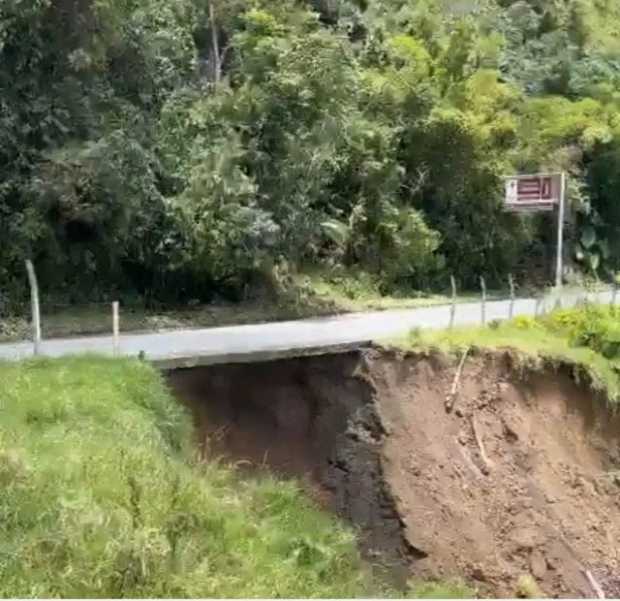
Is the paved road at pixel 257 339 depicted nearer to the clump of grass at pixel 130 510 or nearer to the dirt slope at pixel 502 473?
the dirt slope at pixel 502 473

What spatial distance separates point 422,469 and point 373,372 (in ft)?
5.13

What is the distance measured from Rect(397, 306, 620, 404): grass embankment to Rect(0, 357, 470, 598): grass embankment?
4.76 m

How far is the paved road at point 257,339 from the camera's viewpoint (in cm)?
1396

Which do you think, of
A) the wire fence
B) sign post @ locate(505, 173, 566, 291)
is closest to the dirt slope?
the wire fence

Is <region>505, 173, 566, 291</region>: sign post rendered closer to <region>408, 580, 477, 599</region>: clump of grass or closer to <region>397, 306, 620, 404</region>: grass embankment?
<region>397, 306, 620, 404</region>: grass embankment

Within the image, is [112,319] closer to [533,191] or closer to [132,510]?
[533,191]

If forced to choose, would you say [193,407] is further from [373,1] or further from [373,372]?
[373,1]

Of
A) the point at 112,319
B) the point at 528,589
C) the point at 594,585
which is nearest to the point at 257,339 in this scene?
the point at 112,319

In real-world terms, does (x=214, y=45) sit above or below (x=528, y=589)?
above

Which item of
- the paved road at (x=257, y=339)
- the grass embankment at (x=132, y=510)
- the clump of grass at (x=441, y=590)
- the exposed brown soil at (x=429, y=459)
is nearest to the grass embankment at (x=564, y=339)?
the exposed brown soil at (x=429, y=459)

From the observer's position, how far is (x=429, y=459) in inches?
581

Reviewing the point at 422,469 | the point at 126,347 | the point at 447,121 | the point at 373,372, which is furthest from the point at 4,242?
the point at 447,121

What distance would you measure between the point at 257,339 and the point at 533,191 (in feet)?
24.5

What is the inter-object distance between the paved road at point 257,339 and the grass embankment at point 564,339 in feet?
2.68
